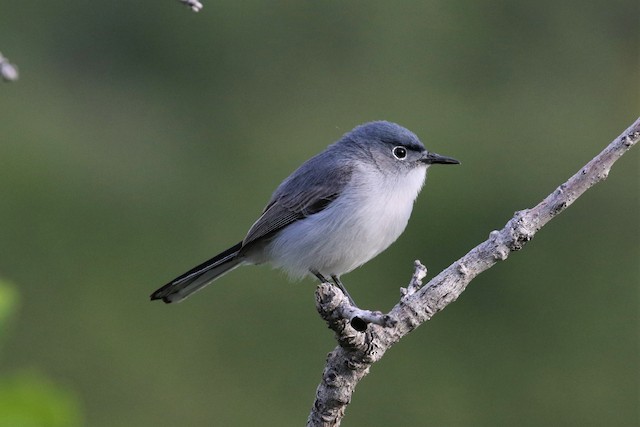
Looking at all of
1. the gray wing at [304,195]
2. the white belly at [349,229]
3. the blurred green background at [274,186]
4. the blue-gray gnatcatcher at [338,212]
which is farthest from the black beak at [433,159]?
the blurred green background at [274,186]

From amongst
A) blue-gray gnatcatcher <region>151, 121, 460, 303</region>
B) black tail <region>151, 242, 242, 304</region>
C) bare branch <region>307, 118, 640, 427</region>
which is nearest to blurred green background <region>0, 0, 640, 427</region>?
black tail <region>151, 242, 242, 304</region>

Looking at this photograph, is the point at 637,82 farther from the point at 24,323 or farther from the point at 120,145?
the point at 24,323

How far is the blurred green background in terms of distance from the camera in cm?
497

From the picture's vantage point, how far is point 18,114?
21.1 ft

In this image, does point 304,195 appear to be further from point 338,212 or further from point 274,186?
point 274,186

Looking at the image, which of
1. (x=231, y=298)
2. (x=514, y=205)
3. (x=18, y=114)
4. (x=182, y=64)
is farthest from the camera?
(x=182, y=64)

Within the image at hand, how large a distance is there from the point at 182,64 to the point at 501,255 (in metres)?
5.41

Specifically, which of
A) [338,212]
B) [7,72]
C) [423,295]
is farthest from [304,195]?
[7,72]

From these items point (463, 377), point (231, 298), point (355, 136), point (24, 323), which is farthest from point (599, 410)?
point (24, 323)

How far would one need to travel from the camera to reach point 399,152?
3.29 metres

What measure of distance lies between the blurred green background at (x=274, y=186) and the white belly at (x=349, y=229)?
1.78m

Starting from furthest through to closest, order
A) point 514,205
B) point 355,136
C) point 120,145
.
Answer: point 120,145
point 514,205
point 355,136

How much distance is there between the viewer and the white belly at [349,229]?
9.90 ft

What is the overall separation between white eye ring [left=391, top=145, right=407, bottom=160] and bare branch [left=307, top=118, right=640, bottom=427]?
36.2 inches
